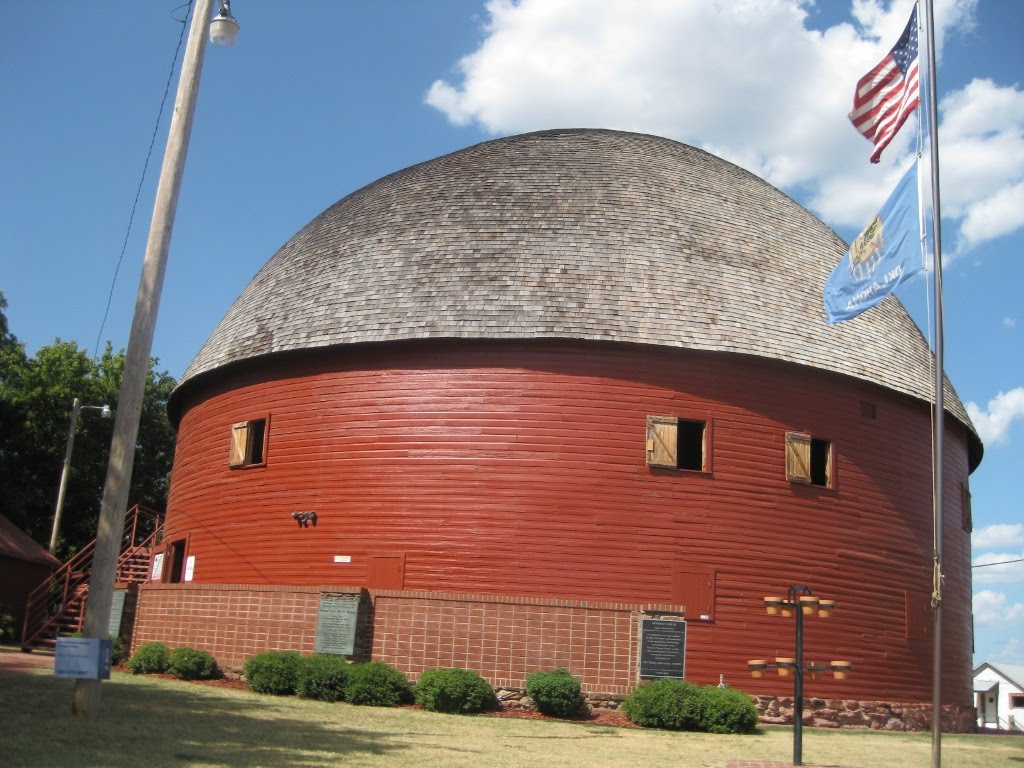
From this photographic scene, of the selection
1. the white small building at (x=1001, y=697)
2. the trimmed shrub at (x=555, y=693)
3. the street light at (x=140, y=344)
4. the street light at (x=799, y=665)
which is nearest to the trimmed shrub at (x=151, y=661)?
the trimmed shrub at (x=555, y=693)

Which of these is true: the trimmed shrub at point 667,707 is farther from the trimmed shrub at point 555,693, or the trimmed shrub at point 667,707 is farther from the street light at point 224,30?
the street light at point 224,30

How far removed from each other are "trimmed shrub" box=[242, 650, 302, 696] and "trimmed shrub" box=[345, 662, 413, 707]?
0.96m

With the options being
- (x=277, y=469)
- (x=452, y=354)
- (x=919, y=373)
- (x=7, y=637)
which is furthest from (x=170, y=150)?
(x=7, y=637)

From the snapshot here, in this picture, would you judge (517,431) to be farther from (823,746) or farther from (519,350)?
(823,746)

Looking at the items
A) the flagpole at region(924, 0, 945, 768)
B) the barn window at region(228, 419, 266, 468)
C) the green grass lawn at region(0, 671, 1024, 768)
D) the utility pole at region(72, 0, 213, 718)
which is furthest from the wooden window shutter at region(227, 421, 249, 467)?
the flagpole at region(924, 0, 945, 768)

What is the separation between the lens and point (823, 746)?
50.4 feet

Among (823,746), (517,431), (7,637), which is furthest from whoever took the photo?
(7,637)

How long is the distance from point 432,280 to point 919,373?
10165 mm

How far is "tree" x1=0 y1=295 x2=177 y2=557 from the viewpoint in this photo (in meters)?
40.4

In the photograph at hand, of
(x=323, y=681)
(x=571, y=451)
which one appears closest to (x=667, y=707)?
(x=571, y=451)

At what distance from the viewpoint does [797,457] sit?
2072 cm

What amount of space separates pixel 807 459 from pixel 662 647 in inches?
188

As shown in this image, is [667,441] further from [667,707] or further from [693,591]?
[667,707]

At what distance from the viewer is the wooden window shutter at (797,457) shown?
20.6 metres
